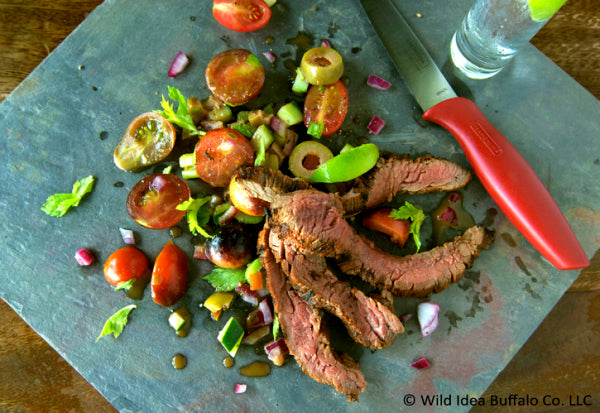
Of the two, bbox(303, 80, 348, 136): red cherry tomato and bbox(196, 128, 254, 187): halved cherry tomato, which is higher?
bbox(303, 80, 348, 136): red cherry tomato

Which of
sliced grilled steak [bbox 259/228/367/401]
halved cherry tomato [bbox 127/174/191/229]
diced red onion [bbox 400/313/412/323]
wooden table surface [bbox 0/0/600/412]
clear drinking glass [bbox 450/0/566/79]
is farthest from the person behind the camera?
wooden table surface [bbox 0/0/600/412]

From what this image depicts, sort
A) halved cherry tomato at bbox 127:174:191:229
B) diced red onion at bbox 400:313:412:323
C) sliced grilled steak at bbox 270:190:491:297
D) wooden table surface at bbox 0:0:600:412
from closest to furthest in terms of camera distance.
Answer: sliced grilled steak at bbox 270:190:491:297, halved cherry tomato at bbox 127:174:191:229, diced red onion at bbox 400:313:412:323, wooden table surface at bbox 0:0:600:412

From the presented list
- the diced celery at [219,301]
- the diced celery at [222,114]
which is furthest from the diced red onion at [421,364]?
the diced celery at [222,114]

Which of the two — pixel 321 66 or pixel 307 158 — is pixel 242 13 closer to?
pixel 321 66

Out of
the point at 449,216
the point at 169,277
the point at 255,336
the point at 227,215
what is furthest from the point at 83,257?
the point at 449,216

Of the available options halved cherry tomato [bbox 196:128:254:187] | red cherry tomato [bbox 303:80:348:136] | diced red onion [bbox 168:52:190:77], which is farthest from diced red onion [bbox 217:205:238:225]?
diced red onion [bbox 168:52:190:77]

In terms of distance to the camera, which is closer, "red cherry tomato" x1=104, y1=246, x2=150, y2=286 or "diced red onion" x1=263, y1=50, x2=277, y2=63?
"red cherry tomato" x1=104, y1=246, x2=150, y2=286

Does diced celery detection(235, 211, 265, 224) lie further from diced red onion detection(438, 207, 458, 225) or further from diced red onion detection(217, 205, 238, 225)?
diced red onion detection(438, 207, 458, 225)
